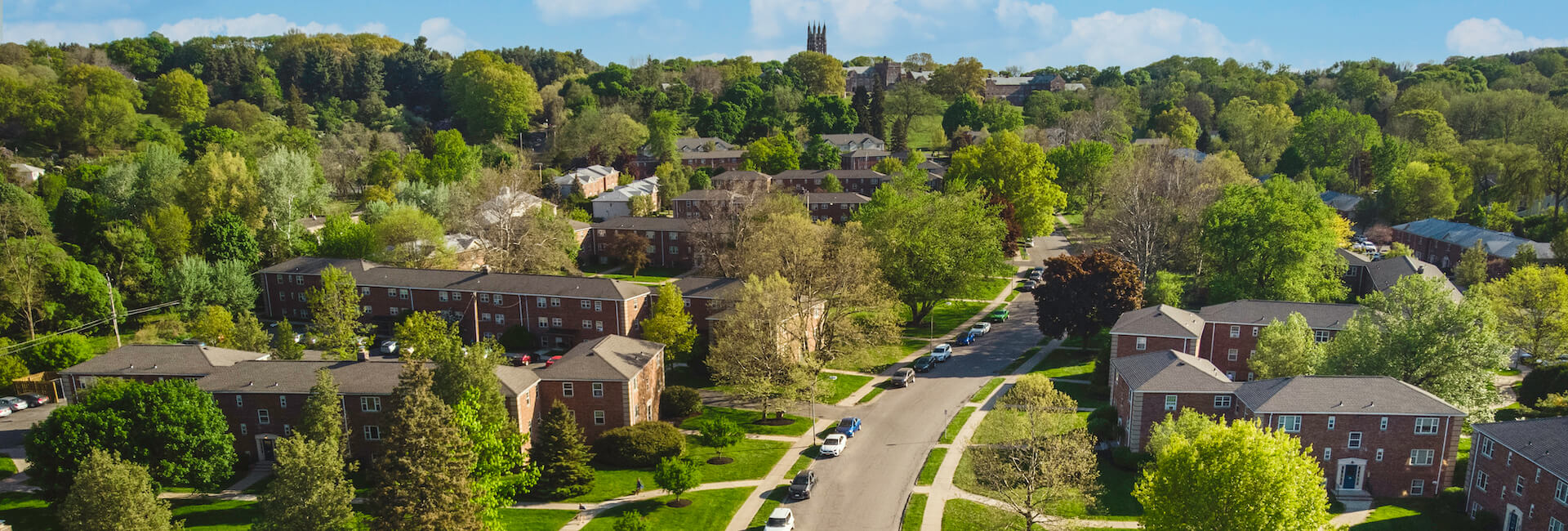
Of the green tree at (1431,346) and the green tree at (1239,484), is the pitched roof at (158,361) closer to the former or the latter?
the green tree at (1239,484)

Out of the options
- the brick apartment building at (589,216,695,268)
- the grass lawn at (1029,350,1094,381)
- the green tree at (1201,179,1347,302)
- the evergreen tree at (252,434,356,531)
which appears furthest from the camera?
the brick apartment building at (589,216,695,268)

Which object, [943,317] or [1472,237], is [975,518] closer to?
[943,317]

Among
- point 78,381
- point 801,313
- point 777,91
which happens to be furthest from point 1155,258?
point 777,91

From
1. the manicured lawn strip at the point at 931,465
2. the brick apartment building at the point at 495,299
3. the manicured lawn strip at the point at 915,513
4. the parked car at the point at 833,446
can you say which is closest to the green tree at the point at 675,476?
the parked car at the point at 833,446

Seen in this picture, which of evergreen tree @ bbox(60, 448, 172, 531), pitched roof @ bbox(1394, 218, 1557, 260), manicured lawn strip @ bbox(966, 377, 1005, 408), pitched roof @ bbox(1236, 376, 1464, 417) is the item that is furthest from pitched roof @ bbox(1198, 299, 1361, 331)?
evergreen tree @ bbox(60, 448, 172, 531)

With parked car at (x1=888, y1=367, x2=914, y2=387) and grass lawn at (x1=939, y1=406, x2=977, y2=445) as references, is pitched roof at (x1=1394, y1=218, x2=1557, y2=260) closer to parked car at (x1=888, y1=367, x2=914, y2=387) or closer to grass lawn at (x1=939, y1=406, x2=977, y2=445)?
parked car at (x1=888, y1=367, x2=914, y2=387)

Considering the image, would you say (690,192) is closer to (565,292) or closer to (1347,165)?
(565,292)

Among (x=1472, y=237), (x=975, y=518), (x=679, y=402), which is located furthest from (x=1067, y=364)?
(x=1472, y=237)
